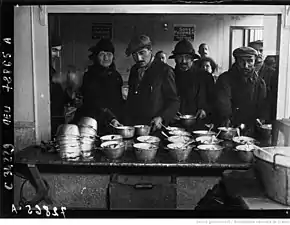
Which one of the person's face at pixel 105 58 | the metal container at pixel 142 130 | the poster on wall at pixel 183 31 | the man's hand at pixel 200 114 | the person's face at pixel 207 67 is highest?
the poster on wall at pixel 183 31

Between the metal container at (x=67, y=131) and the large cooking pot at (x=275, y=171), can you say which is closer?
the large cooking pot at (x=275, y=171)

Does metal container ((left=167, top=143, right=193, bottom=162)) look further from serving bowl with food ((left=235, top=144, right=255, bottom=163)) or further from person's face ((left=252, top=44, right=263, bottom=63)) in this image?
person's face ((left=252, top=44, right=263, bottom=63))

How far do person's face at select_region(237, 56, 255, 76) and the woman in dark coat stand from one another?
471 mm

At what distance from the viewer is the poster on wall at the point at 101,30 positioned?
1.54 meters

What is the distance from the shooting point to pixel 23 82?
157 centimetres

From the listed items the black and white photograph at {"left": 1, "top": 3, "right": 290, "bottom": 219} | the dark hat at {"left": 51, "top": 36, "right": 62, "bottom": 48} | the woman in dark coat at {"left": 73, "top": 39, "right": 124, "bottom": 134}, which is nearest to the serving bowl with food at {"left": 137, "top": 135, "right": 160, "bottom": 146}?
the black and white photograph at {"left": 1, "top": 3, "right": 290, "bottom": 219}

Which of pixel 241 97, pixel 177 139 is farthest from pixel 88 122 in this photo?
pixel 241 97

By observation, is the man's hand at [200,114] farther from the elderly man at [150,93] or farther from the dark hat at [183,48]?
the dark hat at [183,48]

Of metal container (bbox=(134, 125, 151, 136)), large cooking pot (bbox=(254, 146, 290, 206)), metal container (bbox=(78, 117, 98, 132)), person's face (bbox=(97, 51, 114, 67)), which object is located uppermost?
person's face (bbox=(97, 51, 114, 67))

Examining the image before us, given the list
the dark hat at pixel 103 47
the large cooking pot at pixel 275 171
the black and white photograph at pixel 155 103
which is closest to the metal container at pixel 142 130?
the black and white photograph at pixel 155 103

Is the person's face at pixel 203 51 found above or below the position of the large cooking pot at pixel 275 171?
above

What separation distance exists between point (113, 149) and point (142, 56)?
38 centimetres

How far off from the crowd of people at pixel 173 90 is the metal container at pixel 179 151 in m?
0.10

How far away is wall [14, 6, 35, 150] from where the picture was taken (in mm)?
1553
